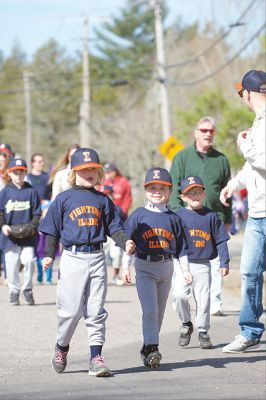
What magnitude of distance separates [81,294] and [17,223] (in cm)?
491

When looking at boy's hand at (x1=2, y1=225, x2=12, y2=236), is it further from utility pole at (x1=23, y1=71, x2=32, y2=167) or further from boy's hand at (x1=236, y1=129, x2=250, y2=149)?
utility pole at (x1=23, y1=71, x2=32, y2=167)

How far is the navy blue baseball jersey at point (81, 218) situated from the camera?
8.29 metres

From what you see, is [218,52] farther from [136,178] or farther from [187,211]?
[187,211]

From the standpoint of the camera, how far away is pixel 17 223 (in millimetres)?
13062

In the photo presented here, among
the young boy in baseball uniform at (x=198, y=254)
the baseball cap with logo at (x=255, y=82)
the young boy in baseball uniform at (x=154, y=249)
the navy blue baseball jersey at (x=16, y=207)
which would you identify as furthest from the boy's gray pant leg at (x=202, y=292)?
the navy blue baseball jersey at (x=16, y=207)

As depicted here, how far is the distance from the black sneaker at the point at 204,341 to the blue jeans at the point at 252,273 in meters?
0.62

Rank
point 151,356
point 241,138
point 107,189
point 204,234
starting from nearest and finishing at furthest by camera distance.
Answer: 1. point 241,138
2. point 151,356
3. point 204,234
4. point 107,189

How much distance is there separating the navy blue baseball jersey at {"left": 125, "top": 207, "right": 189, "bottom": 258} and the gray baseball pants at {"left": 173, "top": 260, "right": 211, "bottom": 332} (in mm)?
1071

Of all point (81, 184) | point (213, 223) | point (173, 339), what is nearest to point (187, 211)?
point (213, 223)

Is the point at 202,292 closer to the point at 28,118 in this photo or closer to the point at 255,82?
the point at 255,82

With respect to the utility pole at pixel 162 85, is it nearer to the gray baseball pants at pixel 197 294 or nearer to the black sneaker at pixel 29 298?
the black sneaker at pixel 29 298

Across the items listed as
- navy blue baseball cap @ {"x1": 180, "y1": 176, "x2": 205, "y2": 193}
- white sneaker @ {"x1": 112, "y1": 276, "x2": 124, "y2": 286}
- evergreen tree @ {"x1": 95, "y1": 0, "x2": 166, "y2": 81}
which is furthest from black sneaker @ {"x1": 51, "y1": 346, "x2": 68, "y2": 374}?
evergreen tree @ {"x1": 95, "y1": 0, "x2": 166, "y2": 81}

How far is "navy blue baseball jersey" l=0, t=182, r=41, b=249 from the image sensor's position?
42.8 ft

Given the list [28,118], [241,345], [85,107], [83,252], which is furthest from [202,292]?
[28,118]
